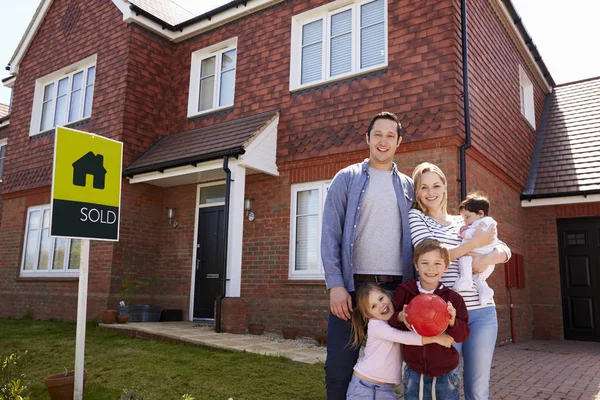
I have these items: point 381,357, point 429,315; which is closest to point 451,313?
point 429,315

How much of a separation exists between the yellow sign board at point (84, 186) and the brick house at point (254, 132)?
359cm

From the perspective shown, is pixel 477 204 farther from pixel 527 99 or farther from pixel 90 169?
pixel 527 99

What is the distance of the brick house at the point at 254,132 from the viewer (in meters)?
8.05

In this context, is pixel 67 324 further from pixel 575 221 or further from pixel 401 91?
pixel 575 221

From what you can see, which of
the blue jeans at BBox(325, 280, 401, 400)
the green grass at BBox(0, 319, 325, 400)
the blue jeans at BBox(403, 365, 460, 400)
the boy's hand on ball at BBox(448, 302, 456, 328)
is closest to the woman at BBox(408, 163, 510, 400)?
the blue jeans at BBox(403, 365, 460, 400)

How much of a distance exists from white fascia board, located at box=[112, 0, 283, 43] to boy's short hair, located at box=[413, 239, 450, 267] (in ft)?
26.4

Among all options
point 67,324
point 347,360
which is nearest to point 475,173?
point 347,360

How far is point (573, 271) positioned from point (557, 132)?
11.3ft

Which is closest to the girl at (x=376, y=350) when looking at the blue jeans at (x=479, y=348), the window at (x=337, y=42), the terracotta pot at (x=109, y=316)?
the blue jeans at (x=479, y=348)

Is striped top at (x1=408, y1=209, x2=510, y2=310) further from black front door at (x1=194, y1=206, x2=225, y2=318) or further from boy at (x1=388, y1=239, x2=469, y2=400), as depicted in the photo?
black front door at (x1=194, y1=206, x2=225, y2=318)

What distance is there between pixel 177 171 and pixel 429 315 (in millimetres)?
7512

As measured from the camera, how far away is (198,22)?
10789 millimetres

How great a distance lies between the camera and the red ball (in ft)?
8.14

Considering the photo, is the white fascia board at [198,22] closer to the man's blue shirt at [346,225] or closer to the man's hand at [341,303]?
the man's blue shirt at [346,225]
